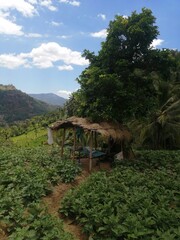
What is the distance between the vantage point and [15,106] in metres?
136

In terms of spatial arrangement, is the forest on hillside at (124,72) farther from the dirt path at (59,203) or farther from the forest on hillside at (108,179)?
the dirt path at (59,203)

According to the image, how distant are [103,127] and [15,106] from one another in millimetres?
126575

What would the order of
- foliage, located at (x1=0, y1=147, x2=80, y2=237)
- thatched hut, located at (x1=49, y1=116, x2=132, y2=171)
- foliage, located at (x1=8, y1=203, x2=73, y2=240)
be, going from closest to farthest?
foliage, located at (x1=8, y1=203, x2=73, y2=240), foliage, located at (x1=0, y1=147, x2=80, y2=237), thatched hut, located at (x1=49, y1=116, x2=132, y2=171)

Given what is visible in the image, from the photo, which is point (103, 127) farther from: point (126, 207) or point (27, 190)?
point (126, 207)

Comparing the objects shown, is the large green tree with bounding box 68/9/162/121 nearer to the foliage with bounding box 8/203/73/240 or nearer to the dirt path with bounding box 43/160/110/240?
the dirt path with bounding box 43/160/110/240

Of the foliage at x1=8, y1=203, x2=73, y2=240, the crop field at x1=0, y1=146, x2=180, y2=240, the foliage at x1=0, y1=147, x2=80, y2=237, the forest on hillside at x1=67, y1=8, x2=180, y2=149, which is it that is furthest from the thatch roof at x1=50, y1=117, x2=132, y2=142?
the foliage at x1=8, y1=203, x2=73, y2=240

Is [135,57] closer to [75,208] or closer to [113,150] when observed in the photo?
[113,150]

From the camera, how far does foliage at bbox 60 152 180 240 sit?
21.6ft

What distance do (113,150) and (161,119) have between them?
896 centimetres

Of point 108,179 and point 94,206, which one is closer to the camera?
point 94,206

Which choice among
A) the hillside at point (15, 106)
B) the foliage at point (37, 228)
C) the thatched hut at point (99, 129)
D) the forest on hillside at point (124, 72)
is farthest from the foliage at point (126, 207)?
the hillside at point (15, 106)

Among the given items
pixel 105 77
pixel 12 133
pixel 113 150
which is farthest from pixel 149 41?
pixel 12 133

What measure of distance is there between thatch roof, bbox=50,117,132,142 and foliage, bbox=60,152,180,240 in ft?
7.85

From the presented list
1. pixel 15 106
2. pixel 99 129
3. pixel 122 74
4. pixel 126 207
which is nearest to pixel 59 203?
pixel 126 207
